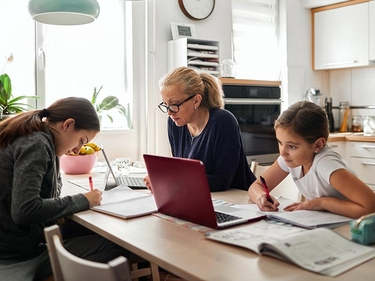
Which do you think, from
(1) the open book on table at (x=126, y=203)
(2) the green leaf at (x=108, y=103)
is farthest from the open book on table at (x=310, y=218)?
(2) the green leaf at (x=108, y=103)

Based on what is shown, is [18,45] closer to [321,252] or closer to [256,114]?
[256,114]

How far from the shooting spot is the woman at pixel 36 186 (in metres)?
A: 1.45

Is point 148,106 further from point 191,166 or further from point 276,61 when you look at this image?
point 191,166

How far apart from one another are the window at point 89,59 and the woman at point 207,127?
1317 mm

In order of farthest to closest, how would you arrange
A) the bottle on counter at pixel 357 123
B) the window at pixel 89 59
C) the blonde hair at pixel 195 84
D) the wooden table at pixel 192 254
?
the bottle on counter at pixel 357 123 < the window at pixel 89 59 < the blonde hair at pixel 195 84 < the wooden table at pixel 192 254

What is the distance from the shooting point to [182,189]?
1.38 meters

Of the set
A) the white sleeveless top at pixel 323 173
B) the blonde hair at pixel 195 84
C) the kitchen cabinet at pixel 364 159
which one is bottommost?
the kitchen cabinet at pixel 364 159

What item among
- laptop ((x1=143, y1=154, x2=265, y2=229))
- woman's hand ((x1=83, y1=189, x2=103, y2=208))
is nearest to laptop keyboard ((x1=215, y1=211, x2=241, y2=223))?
laptop ((x1=143, y1=154, x2=265, y2=229))

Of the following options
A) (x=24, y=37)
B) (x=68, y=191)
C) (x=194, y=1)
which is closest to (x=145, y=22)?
(x=194, y=1)

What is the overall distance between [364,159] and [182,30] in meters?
1.89

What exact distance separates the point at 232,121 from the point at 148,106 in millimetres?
1483

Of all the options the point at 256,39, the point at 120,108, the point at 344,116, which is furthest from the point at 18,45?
the point at 344,116

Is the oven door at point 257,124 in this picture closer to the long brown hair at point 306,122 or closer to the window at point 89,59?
the window at point 89,59

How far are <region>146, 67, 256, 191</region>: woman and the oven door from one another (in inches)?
49.6
